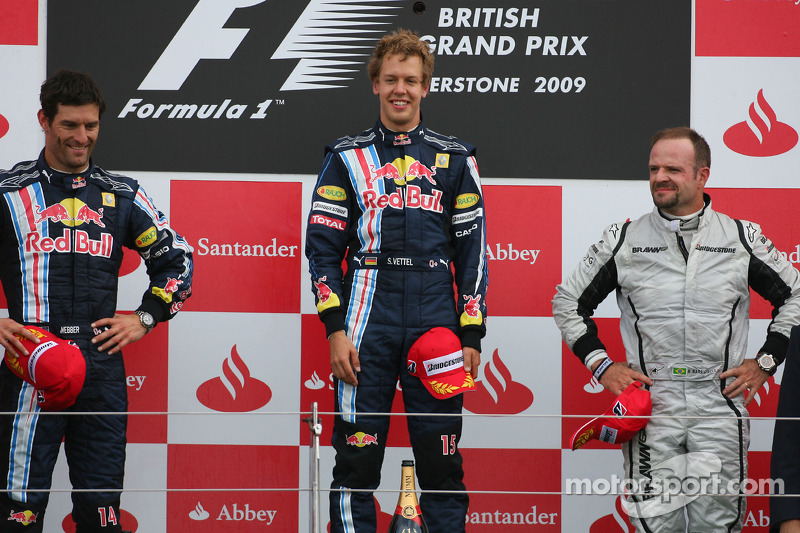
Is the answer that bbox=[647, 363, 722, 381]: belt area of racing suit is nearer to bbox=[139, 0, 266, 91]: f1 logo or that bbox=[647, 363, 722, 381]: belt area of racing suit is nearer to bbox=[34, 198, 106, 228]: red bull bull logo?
bbox=[34, 198, 106, 228]: red bull bull logo

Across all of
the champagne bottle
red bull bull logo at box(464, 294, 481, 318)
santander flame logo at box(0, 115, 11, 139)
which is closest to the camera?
the champagne bottle

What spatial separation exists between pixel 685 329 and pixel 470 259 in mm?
635

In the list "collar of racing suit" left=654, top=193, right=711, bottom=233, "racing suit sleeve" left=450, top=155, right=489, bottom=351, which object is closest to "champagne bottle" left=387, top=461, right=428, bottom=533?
"racing suit sleeve" left=450, top=155, right=489, bottom=351

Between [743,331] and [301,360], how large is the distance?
1.47 m

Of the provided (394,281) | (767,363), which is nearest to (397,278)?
(394,281)

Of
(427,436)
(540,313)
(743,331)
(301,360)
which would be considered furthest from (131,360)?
(743,331)

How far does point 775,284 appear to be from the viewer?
2.59 metres

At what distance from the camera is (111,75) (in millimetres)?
3145

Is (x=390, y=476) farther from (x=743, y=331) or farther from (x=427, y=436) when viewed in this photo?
(x=743, y=331)

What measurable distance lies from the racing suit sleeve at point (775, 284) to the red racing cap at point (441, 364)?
2.96 feet

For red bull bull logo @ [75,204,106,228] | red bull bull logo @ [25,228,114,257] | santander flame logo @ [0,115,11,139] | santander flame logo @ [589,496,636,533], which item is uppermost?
santander flame logo @ [0,115,11,139]

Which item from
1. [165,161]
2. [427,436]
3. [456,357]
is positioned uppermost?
[165,161]

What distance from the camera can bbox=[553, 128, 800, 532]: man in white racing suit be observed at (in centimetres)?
245

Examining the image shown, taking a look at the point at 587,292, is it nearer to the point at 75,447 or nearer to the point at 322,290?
the point at 322,290
